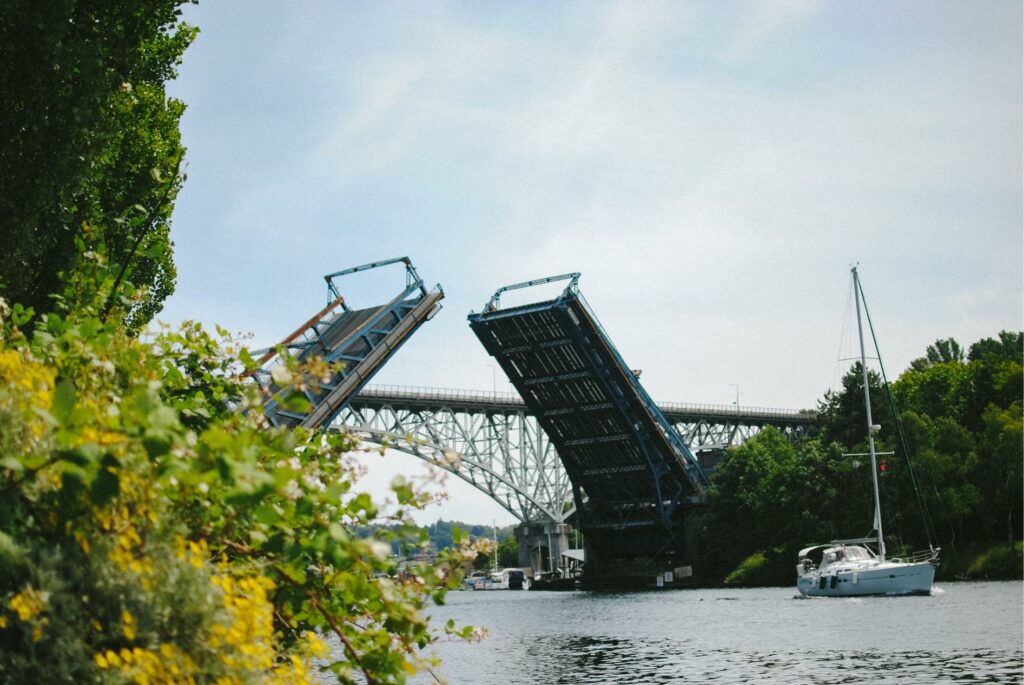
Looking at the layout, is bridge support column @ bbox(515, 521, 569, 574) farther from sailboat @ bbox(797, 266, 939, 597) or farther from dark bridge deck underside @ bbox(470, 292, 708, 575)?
sailboat @ bbox(797, 266, 939, 597)

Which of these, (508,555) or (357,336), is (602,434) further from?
(508,555)

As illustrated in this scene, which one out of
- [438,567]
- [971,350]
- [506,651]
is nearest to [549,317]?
[506,651]

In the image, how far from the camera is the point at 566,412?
3650cm

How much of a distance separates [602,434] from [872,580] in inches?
453

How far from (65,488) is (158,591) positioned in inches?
16.3

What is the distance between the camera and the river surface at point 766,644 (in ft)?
44.3

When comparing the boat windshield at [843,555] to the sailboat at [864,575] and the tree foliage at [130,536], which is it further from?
the tree foliage at [130,536]

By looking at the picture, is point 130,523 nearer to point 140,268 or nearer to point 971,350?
point 140,268

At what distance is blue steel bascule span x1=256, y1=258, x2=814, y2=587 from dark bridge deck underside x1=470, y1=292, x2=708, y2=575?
1.9 inches

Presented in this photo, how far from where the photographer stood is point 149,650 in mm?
2916

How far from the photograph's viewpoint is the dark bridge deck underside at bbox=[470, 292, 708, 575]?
32531 millimetres

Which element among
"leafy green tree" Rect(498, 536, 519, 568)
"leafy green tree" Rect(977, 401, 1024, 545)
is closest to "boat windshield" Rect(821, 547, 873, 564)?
"leafy green tree" Rect(977, 401, 1024, 545)

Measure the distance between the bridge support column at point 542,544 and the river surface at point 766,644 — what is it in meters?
38.1

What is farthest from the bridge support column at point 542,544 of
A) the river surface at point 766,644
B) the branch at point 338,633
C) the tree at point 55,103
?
the branch at point 338,633
